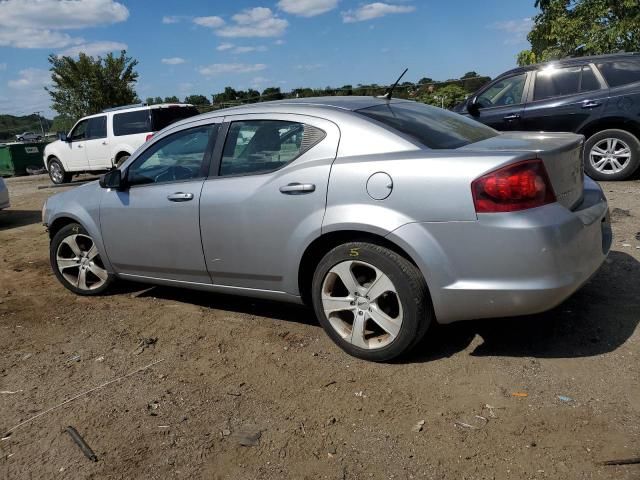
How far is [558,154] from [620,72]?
18.9 ft

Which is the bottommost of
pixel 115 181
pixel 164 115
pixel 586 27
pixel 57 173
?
pixel 57 173

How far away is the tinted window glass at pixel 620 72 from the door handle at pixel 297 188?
20.7 feet

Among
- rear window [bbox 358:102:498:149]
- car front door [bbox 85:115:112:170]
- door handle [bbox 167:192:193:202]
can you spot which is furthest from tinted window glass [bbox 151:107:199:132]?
rear window [bbox 358:102:498:149]

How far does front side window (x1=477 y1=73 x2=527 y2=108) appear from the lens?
841cm

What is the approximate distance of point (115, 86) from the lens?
2756 cm

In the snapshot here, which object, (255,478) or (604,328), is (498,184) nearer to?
(604,328)

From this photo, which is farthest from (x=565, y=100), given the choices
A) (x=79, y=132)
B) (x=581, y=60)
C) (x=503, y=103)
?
(x=79, y=132)

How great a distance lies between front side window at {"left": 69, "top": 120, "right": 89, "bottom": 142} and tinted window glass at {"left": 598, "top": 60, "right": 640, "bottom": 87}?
12368 millimetres

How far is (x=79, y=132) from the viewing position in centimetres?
1515

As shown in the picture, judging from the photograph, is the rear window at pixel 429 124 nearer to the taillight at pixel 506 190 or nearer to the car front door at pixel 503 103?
the taillight at pixel 506 190

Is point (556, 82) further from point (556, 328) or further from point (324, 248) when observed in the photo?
point (324, 248)

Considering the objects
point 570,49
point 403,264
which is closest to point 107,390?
point 403,264

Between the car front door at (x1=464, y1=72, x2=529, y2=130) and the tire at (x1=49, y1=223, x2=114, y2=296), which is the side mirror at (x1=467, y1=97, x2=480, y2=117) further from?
the tire at (x1=49, y1=223, x2=114, y2=296)

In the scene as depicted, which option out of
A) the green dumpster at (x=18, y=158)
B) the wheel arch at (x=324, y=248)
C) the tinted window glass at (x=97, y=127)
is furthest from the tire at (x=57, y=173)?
the wheel arch at (x=324, y=248)
